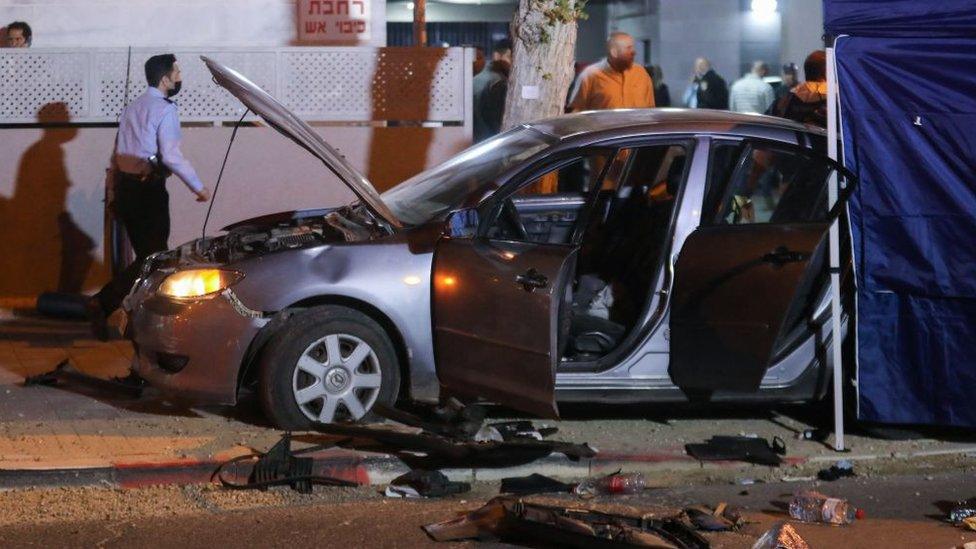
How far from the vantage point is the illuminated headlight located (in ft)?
23.0

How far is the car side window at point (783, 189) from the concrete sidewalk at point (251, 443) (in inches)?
44.4

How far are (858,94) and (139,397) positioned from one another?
4.15m

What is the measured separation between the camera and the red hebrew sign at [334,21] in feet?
47.1

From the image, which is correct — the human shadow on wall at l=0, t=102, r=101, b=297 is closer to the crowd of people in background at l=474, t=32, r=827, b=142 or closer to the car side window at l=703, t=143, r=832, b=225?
the crowd of people in background at l=474, t=32, r=827, b=142

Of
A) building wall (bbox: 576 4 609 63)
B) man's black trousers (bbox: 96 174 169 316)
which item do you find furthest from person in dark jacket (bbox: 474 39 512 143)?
building wall (bbox: 576 4 609 63)

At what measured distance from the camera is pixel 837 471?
22.6 feet

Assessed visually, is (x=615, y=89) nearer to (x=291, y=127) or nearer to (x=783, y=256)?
(x=783, y=256)

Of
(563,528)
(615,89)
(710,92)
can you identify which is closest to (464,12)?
(710,92)

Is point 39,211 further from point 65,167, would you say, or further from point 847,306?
point 847,306

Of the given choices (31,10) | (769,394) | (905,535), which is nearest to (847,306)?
(769,394)

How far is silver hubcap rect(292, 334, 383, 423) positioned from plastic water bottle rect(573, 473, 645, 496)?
1.22 metres

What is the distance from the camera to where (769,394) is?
729 centimetres

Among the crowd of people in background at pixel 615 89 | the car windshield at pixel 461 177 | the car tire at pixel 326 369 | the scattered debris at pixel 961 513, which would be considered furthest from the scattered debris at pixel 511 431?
the crowd of people in background at pixel 615 89

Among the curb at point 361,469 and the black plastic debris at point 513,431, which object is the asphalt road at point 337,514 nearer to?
the curb at point 361,469
